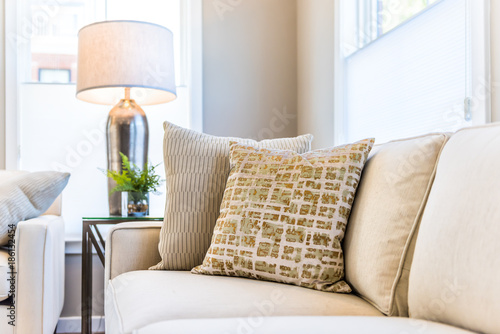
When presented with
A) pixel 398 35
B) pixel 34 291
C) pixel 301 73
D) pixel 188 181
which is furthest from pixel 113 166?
pixel 398 35

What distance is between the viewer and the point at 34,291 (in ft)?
6.00

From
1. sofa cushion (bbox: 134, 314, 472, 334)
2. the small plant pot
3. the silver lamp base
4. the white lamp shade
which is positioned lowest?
sofa cushion (bbox: 134, 314, 472, 334)

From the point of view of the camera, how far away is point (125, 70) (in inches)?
91.0

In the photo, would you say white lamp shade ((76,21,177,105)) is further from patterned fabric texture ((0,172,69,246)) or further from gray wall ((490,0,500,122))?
gray wall ((490,0,500,122))

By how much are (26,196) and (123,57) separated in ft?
2.52

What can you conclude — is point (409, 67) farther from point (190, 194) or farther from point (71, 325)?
point (71, 325)

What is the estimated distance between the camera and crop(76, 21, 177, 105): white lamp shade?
2314 mm

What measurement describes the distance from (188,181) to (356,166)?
0.57 m

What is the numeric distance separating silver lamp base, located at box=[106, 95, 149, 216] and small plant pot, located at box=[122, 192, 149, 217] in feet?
0.71

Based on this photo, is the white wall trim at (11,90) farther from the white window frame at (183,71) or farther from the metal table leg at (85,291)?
the metal table leg at (85,291)

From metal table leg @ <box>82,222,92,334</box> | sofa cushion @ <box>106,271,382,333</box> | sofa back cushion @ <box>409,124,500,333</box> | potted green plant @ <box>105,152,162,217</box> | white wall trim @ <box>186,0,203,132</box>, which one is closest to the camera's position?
sofa back cushion @ <box>409,124,500,333</box>

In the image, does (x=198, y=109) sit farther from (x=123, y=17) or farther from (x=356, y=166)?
(x=356, y=166)

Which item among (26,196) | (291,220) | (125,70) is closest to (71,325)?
(26,196)

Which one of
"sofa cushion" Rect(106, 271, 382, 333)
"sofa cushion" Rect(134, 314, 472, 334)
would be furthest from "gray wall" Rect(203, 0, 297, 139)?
"sofa cushion" Rect(134, 314, 472, 334)
